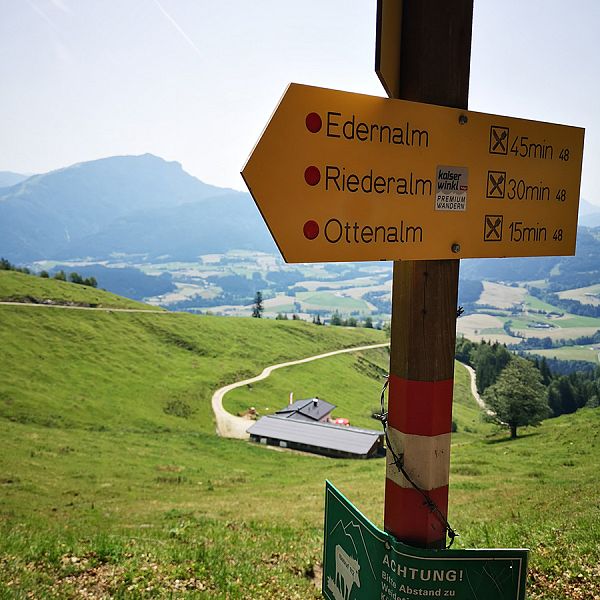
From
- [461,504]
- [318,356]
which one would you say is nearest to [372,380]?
[318,356]

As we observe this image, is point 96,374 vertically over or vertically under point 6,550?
under

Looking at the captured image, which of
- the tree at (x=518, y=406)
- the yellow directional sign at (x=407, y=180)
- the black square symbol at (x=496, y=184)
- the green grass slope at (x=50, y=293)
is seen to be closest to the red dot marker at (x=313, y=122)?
the yellow directional sign at (x=407, y=180)

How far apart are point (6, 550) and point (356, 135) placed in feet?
24.3

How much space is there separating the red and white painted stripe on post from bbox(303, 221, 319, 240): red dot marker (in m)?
1.01

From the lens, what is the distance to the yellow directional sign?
76.8 inches

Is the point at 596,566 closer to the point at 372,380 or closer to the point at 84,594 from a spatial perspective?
the point at 84,594

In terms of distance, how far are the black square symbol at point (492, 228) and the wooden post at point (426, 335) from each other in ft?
0.67

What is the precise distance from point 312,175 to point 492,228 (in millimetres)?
1052

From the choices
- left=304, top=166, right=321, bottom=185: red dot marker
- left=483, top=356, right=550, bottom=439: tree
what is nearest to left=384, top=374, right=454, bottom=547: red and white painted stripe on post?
left=304, top=166, right=321, bottom=185: red dot marker

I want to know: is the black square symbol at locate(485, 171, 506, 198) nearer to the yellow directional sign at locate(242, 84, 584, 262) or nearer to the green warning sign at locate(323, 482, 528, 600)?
the yellow directional sign at locate(242, 84, 584, 262)

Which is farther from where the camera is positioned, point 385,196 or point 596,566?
point 596,566

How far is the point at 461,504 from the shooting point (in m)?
15.9

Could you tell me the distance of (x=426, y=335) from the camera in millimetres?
2564

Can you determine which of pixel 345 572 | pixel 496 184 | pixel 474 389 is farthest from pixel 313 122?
pixel 474 389
